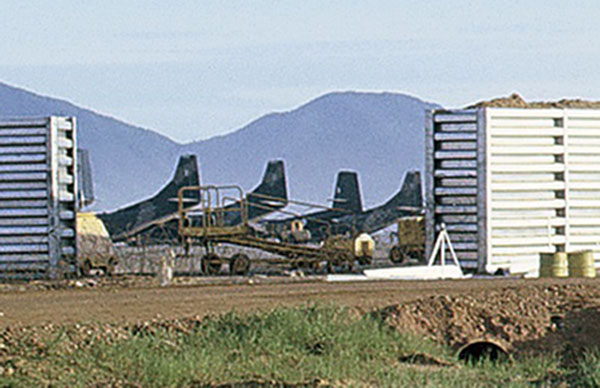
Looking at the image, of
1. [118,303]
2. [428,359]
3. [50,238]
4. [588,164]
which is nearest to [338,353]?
[428,359]

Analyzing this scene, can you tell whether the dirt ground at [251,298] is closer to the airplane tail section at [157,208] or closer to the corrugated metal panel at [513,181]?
the corrugated metal panel at [513,181]

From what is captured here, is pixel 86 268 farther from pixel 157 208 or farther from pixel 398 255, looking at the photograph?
pixel 157 208

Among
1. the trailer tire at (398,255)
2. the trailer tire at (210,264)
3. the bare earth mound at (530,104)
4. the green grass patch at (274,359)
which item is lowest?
the trailer tire at (398,255)

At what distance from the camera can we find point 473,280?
83.8 feet

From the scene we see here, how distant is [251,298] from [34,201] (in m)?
11.3

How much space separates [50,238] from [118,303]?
36.0ft

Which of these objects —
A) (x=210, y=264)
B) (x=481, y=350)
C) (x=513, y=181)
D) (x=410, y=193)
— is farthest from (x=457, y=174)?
(x=410, y=193)

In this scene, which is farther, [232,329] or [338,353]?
[232,329]

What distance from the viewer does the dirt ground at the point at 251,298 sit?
16.5m

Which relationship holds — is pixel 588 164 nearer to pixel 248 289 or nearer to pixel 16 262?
pixel 248 289

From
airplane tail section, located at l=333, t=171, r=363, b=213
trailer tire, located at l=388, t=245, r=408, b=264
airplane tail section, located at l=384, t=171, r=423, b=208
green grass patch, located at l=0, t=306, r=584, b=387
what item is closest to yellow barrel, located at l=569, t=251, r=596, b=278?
green grass patch, located at l=0, t=306, r=584, b=387

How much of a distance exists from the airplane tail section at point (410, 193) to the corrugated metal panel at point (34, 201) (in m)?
28.4


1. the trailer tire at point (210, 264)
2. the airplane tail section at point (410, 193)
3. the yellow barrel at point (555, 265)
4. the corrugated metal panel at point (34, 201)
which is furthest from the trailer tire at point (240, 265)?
the airplane tail section at point (410, 193)

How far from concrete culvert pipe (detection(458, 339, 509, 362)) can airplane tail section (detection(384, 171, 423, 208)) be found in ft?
136
